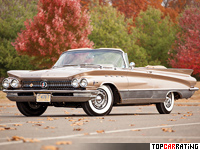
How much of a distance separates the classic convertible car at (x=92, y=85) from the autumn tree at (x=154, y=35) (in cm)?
2519

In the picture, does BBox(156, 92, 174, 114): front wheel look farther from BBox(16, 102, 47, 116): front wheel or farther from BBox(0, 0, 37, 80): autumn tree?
BBox(0, 0, 37, 80): autumn tree

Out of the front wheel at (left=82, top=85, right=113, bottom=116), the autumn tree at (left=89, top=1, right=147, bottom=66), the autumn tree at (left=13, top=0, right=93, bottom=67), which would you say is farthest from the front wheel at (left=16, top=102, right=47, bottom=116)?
the autumn tree at (left=89, top=1, right=147, bottom=66)

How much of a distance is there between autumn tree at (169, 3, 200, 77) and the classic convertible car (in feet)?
64.2

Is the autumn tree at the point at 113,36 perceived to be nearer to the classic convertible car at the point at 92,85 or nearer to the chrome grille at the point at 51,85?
the classic convertible car at the point at 92,85

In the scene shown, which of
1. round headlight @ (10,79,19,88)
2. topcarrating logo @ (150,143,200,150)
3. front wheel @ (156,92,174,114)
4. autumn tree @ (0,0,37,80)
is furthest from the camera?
autumn tree @ (0,0,37,80)

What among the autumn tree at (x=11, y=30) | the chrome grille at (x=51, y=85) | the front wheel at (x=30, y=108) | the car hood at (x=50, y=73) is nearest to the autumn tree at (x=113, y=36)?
the autumn tree at (x=11, y=30)

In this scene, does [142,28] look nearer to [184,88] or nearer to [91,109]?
[184,88]

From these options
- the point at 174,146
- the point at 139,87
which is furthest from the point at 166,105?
the point at 174,146

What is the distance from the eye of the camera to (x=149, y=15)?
40.9 m

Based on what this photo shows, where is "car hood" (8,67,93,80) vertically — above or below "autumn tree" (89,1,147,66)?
below

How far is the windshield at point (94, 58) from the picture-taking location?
1277 centimetres

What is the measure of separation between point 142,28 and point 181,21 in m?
4.94

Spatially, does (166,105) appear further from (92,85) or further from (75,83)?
(75,83)

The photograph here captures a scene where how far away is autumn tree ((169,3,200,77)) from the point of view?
33219 mm
